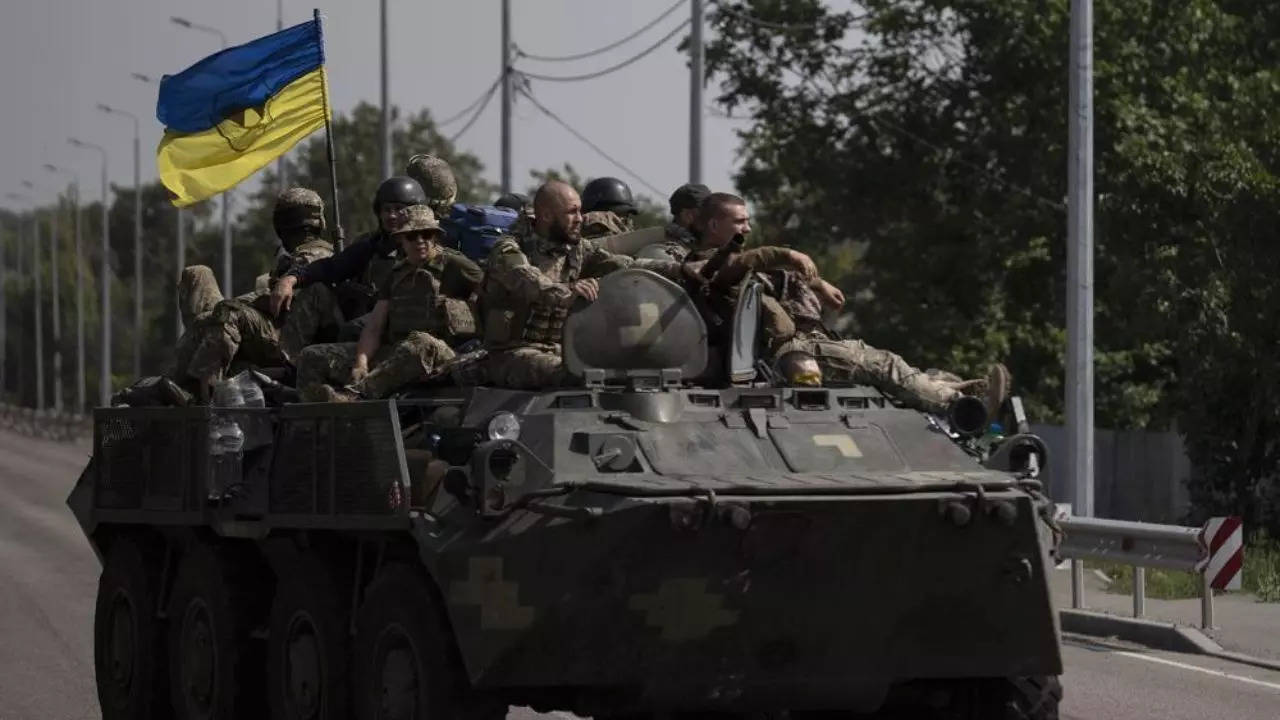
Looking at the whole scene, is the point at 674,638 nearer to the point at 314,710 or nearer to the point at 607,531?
the point at 607,531

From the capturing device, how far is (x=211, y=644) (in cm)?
1279

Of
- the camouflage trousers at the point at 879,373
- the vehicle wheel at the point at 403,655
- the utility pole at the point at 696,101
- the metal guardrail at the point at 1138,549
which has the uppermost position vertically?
the utility pole at the point at 696,101

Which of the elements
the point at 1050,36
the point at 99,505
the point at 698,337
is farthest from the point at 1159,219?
the point at 698,337

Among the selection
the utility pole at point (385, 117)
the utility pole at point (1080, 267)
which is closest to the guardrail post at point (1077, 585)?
the utility pole at point (1080, 267)

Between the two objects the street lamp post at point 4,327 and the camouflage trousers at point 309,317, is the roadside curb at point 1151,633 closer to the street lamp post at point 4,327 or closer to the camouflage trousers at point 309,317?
the camouflage trousers at point 309,317

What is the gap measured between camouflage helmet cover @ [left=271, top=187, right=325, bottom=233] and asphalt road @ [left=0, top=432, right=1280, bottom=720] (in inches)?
109

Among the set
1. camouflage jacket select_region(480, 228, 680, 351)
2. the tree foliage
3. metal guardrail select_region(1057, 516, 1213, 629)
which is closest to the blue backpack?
camouflage jacket select_region(480, 228, 680, 351)

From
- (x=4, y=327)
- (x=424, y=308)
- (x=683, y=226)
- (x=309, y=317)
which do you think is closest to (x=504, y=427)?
(x=424, y=308)

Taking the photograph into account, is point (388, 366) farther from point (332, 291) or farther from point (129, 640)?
point (129, 640)

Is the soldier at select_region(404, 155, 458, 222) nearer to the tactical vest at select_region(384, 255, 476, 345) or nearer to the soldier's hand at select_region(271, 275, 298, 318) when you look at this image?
the soldier's hand at select_region(271, 275, 298, 318)

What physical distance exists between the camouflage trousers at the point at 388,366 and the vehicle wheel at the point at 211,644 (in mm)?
966

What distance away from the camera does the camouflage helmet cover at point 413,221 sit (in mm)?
12609

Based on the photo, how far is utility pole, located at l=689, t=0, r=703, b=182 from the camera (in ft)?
101

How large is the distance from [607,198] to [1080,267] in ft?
34.9
